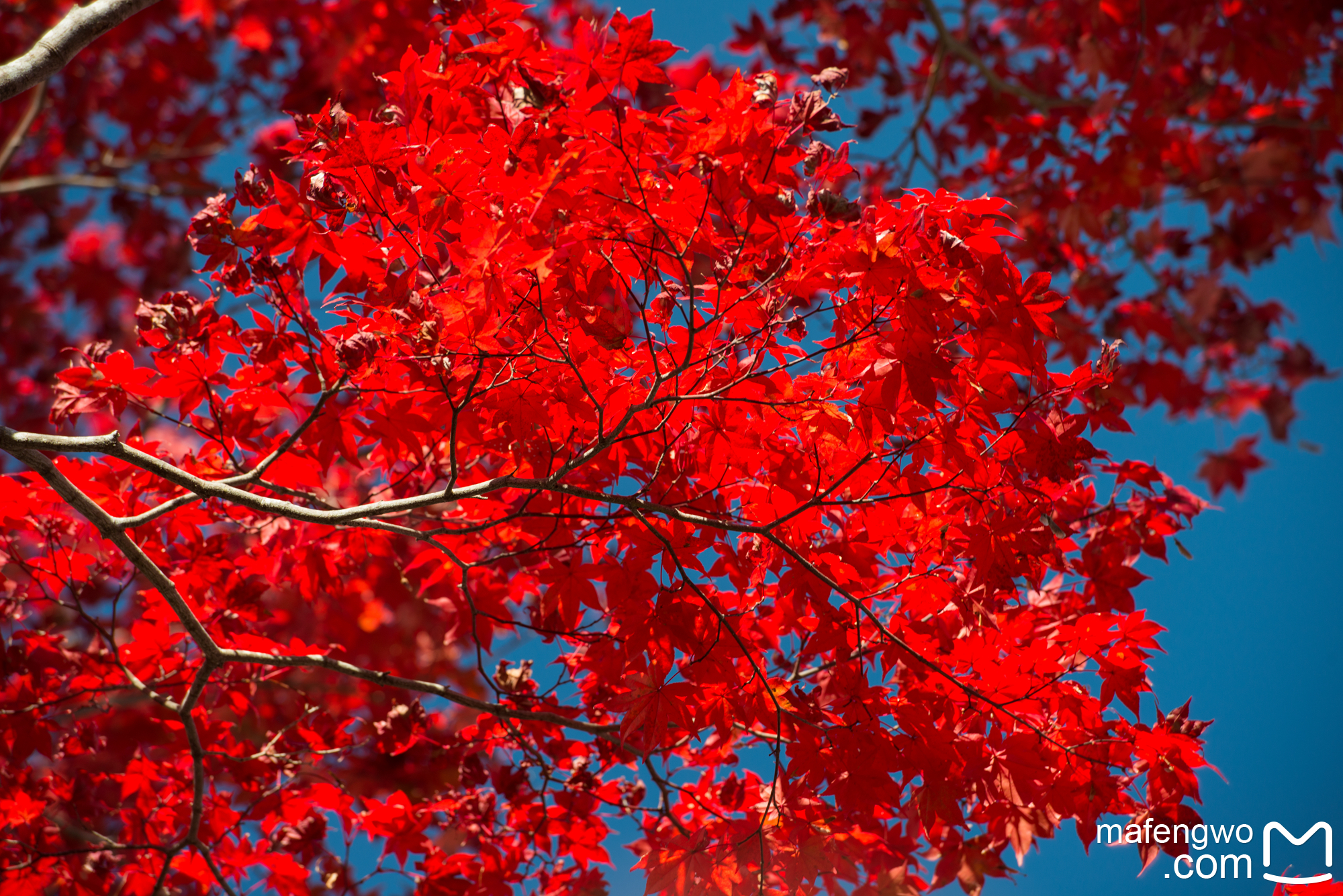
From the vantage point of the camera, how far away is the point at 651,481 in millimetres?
1684

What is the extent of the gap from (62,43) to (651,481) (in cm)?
134

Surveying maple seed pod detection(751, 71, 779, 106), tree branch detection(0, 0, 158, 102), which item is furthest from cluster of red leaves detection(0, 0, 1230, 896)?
tree branch detection(0, 0, 158, 102)

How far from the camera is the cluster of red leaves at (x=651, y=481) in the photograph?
5.32 ft

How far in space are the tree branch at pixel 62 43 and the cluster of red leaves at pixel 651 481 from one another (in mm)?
367

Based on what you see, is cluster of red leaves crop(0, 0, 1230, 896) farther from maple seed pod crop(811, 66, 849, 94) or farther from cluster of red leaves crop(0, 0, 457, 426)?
cluster of red leaves crop(0, 0, 457, 426)

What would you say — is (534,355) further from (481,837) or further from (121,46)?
(121,46)

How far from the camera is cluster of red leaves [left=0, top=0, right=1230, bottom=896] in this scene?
5.32ft

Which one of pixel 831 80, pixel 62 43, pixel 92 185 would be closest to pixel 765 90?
pixel 831 80

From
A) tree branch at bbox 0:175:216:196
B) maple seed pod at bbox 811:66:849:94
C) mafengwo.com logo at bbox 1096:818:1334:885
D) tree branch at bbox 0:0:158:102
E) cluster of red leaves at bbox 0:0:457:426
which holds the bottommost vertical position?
mafengwo.com logo at bbox 1096:818:1334:885

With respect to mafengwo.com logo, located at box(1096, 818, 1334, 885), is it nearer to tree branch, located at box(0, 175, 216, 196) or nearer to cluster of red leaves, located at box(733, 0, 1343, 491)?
cluster of red leaves, located at box(733, 0, 1343, 491)

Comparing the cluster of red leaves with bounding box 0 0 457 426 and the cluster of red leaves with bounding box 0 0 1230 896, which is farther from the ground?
the cluster of red leaves with bounding box 0 0 457 426

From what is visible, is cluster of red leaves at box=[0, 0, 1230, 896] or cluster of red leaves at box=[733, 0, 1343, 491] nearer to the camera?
cluster of red leaves at box=[0, 0, 1230, 896]

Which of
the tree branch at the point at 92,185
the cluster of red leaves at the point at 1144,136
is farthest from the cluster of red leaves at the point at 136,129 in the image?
the cluster of red leaves at the point at 1144,136

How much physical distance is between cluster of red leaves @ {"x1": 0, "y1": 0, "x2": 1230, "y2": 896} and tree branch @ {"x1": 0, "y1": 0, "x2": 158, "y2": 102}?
1.20 feet
